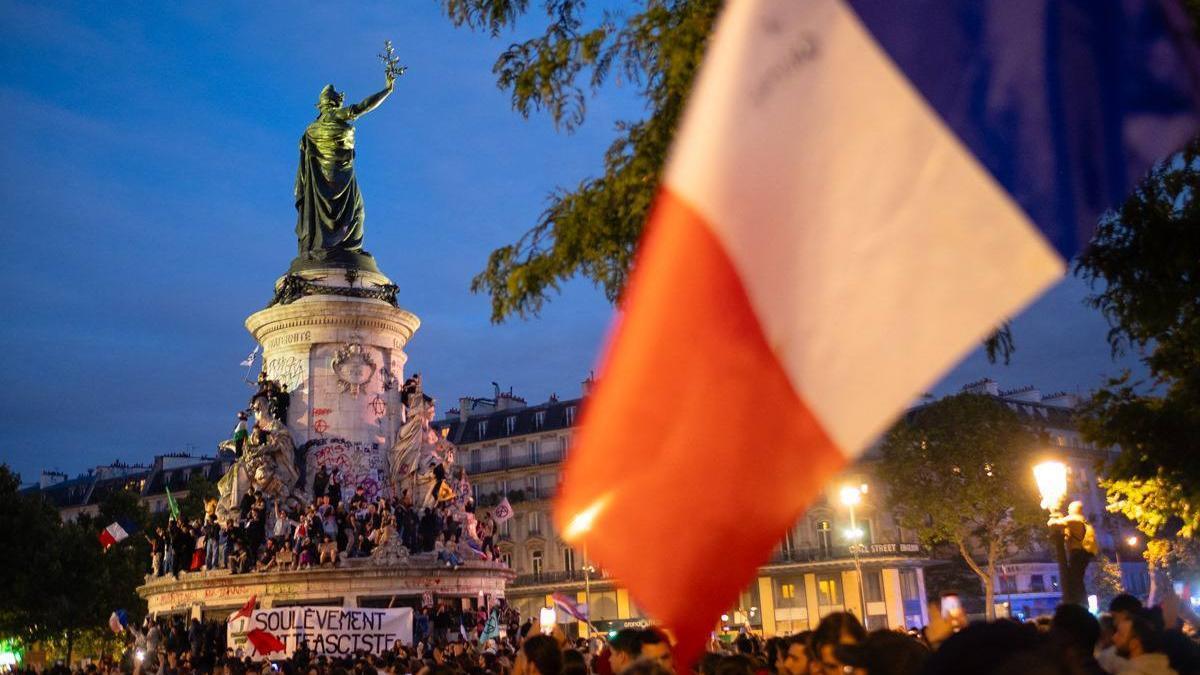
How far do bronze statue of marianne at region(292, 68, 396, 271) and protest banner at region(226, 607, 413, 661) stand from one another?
1895cm

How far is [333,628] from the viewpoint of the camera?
25109 mm

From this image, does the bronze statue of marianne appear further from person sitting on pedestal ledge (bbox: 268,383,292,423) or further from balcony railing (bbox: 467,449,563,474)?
balcony railing (bbox: 467,449,563,474)

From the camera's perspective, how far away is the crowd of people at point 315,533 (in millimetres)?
34625

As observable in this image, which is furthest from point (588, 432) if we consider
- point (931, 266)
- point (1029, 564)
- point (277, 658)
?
point (1029, 564)

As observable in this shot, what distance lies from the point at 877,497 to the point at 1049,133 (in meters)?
71.3

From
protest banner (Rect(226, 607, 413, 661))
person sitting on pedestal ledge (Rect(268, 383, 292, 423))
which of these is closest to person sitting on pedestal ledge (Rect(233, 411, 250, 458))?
person sitting on pedestal ledge (Rect(268, 383, 292, 423))

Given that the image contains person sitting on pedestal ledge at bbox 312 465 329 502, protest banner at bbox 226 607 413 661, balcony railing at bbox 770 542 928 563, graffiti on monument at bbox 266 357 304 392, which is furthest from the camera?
balcony railing at bbox 770 542 928 563

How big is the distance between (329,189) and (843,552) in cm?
4275

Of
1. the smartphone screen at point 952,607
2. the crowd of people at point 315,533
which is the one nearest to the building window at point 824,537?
the crowd of people at point 315,533

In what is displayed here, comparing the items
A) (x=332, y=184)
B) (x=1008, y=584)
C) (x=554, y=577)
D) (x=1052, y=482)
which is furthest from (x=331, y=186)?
(x=1008, y=584)

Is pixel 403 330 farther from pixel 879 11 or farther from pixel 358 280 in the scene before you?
pixel 879 11

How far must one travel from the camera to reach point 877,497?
7231cm

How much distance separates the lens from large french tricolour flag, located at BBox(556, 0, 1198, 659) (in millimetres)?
3439

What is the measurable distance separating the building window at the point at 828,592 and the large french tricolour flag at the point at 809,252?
7077cm
